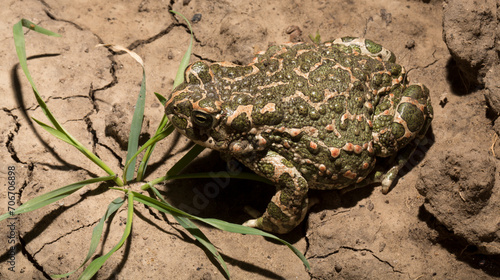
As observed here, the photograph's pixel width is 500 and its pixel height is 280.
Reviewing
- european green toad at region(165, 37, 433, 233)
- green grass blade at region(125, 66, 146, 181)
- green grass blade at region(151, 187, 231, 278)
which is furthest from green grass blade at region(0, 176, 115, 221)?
european green toad at region(165, 37, 433, 233)

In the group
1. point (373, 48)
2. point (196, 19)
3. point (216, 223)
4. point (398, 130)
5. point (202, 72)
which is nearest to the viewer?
point (216, 223)

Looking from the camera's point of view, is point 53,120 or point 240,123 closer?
point 240,123

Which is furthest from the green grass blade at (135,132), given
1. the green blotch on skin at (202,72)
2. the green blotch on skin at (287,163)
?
the green blotch on skin at (287,163)

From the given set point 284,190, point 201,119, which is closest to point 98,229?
point 201,119

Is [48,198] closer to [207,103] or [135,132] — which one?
[135,132]

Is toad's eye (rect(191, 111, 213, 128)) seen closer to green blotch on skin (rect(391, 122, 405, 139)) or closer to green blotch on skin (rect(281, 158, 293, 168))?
green blotch on skin (rect(281, 158, 293, 168))

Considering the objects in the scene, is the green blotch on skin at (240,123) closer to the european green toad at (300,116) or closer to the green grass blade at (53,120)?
the european green toad at (300,116)

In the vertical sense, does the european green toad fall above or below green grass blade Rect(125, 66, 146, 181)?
above
